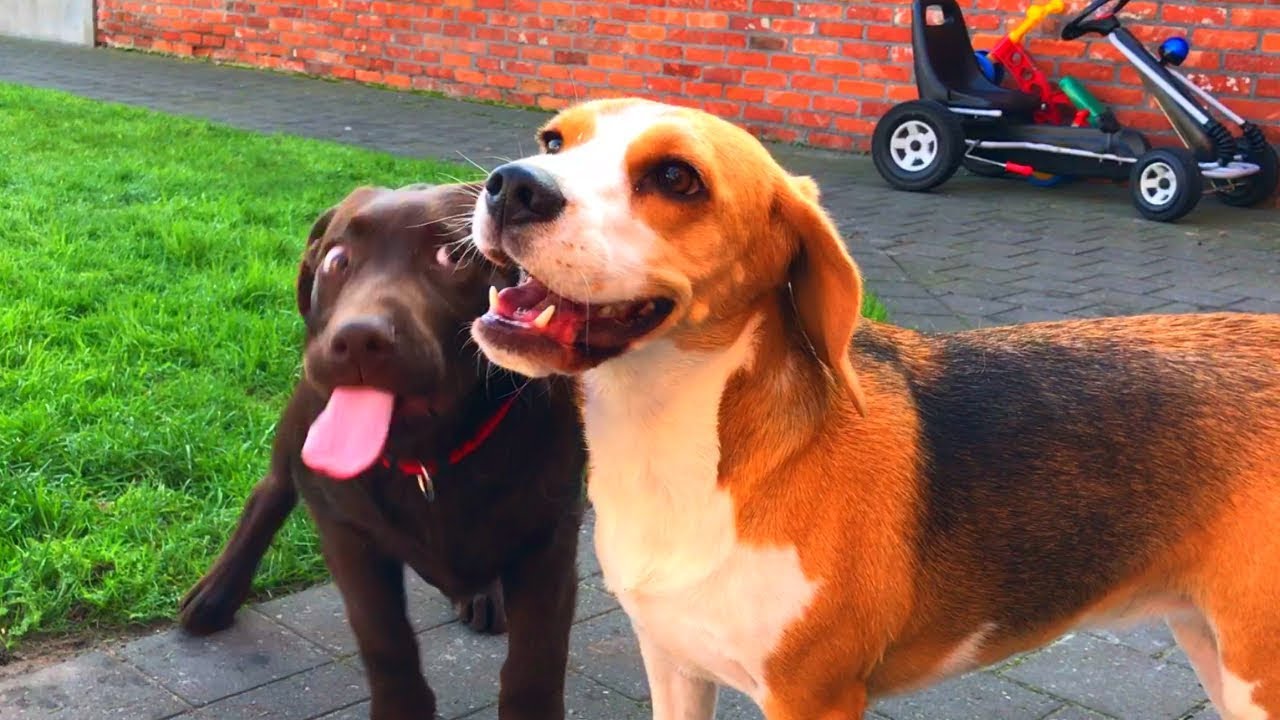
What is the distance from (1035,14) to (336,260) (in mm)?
6938

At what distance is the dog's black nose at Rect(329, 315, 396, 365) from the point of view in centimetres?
260

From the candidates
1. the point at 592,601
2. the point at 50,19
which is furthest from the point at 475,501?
the point at 50,19

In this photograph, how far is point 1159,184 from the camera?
324 inches

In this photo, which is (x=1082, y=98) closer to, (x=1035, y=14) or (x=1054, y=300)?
(x=1035, y=14)

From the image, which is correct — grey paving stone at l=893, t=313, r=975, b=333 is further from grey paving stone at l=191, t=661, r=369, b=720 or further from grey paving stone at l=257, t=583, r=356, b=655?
grey paving stone at l=191, t=661, r=369, b=720

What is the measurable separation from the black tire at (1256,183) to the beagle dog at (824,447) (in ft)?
20.2

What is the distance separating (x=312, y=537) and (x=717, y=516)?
1876 millimetres

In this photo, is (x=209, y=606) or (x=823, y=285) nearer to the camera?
(x=823, y=285)

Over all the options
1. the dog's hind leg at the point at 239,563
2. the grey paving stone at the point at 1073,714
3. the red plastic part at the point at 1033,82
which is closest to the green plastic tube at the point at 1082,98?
the red plastic part at the point at 1033,82

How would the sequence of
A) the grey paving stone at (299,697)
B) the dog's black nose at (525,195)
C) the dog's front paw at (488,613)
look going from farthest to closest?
the dog's front paw at (488,613), the grey paving stone at (299,697), the dog's black nose at (525,195)

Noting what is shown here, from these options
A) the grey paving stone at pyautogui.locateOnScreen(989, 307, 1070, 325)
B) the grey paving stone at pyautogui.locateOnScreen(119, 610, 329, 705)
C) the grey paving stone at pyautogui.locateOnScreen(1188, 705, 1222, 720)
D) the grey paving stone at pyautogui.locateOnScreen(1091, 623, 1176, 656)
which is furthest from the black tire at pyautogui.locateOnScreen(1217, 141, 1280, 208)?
the grey paving stone at pyautogui.locateOnScreen(119, 610, 329, 705)

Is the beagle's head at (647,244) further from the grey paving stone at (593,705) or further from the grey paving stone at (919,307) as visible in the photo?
the grey paving stone at (919,307)

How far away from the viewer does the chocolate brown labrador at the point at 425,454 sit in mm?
2693

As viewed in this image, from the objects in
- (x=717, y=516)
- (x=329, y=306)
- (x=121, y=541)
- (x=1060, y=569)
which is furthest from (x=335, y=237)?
(x=1060, y=569)
